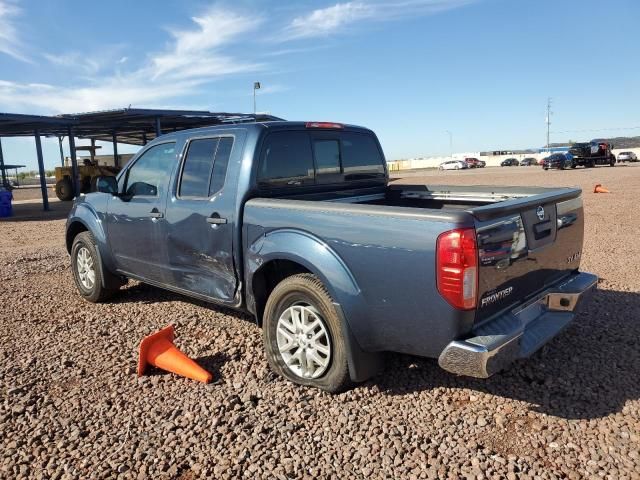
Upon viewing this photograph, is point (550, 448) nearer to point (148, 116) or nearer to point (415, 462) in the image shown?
point (415, 462)

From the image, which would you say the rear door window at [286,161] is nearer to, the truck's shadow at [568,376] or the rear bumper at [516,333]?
the truck's shadow at [568,376]

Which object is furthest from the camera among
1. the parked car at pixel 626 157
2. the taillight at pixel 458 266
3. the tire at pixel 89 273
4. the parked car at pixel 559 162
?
the parked car at pixel 626 157

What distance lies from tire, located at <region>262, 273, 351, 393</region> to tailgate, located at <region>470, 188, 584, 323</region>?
3.15ft

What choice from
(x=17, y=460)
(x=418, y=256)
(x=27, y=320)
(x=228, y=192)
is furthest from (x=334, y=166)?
(x=27, y=320)

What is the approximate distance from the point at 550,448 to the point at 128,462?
240 cm

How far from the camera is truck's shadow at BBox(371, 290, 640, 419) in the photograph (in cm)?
334

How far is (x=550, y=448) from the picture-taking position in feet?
9.33

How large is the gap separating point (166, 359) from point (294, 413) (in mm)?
1261

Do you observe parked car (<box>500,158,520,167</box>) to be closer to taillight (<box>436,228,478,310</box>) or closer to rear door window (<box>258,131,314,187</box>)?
rear door window (<box>258,131,314,187</box>)

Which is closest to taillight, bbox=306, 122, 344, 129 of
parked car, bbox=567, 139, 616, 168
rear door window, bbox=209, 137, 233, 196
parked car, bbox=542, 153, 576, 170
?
rear door window, bbox=209, 137, 233, 196

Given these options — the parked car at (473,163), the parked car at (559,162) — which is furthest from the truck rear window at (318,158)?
the parked car at (473,163)

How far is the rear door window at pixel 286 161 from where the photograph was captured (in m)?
4.05

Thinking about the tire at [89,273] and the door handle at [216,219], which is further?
the tire at [89,273]

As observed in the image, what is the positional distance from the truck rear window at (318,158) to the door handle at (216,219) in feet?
1.43
